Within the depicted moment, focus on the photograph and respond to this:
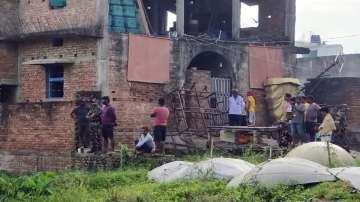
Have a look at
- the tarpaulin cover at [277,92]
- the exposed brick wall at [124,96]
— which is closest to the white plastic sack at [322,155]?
the exposed brick wall at [124,96]

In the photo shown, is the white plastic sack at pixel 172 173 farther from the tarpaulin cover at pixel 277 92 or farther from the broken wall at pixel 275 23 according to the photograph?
the broken wall at pixel 275 23

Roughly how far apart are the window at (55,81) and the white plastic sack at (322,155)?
29.8 ft

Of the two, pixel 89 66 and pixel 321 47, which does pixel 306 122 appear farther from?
pixel 321 47

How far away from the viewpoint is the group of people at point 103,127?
16844 millimetres

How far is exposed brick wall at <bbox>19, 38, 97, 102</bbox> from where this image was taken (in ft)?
62.3

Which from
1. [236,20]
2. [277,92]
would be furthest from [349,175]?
[236,20]

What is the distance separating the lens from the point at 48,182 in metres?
13.3

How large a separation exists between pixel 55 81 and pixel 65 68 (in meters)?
0.70

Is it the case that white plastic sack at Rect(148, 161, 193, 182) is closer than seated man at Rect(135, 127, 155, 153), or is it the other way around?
white plastic sack at Rect(148, 161, 193, 182)

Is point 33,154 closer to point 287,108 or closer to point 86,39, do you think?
point 86,39

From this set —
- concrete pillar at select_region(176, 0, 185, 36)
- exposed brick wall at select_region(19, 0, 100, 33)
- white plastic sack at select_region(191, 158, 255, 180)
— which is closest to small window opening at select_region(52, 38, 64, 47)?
exposed brick wall at select_region(19, 0, 100, 33)

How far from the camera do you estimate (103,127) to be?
17016mm

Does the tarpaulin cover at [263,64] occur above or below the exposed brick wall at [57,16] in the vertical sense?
below

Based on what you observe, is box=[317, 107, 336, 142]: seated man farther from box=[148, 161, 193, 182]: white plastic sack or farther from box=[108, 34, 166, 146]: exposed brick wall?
box=[108, 34, 166, 146]: exposed brick wall
